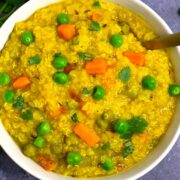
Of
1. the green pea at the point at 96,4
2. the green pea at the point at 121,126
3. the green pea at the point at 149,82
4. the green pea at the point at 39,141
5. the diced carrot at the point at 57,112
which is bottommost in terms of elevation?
the green pea at the point at 121,126

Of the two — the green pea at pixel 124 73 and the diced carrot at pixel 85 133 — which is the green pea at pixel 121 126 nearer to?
the diced carrot at pixel 85 133

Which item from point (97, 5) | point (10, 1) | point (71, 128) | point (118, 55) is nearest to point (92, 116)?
point (71, 128)

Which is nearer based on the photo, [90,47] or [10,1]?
[90,47]

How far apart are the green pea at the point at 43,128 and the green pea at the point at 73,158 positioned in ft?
0.56

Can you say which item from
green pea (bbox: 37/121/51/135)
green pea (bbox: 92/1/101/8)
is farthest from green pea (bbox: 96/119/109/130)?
green pea (bbox: 92/1/101/8)

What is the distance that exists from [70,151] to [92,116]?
228 mm

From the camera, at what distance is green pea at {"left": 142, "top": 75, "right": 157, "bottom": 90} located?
2.44 metres

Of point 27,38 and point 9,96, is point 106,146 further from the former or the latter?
point 27,38

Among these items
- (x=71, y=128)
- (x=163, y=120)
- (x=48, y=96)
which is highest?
(x=48, y=96)

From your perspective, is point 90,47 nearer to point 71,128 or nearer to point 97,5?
point 97,5

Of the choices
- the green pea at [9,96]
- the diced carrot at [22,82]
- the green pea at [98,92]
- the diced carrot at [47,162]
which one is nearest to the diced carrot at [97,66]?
the green pea at [98,92]

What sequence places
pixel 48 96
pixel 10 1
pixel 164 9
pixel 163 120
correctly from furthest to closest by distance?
pixel 164 9
pixel 10 1
pixel 163 120
pixel 48 96

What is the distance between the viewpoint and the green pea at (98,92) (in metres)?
2.39

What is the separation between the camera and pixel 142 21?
267 centimetres
